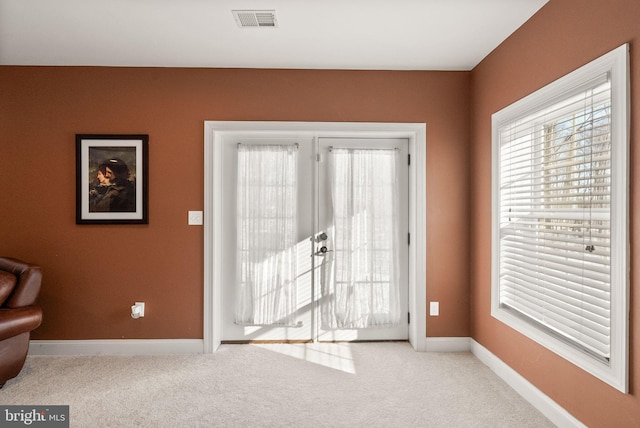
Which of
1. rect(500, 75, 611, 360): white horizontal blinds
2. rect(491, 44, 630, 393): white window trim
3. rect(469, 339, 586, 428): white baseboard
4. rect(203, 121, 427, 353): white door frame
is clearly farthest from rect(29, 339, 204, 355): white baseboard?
rect(491, 44, 630, 393): white window trim

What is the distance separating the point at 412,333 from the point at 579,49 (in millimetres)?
2595

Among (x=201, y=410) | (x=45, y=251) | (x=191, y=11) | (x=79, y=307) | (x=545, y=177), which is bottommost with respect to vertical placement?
(x=201, y=410)

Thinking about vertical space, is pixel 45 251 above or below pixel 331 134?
below

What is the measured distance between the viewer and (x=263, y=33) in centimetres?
273

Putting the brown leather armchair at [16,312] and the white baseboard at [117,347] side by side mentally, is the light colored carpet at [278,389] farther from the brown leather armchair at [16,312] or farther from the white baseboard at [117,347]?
the brown leather armchair at [16,312]

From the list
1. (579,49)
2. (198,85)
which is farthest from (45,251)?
(579,49)

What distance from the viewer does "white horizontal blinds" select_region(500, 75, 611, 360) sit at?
190 cm

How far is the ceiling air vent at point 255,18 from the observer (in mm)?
2453

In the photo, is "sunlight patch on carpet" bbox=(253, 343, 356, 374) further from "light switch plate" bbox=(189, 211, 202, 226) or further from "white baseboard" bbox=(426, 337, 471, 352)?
"light switch plate" bbox=(189, 211, 202, 226)

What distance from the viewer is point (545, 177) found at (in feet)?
7.77

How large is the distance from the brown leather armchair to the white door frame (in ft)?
4.25

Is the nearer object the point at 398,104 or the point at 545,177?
the point at 545,177

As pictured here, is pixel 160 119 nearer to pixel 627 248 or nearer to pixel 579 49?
pixel 579 49

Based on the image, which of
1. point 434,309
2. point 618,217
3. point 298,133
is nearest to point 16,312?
point 298,133
